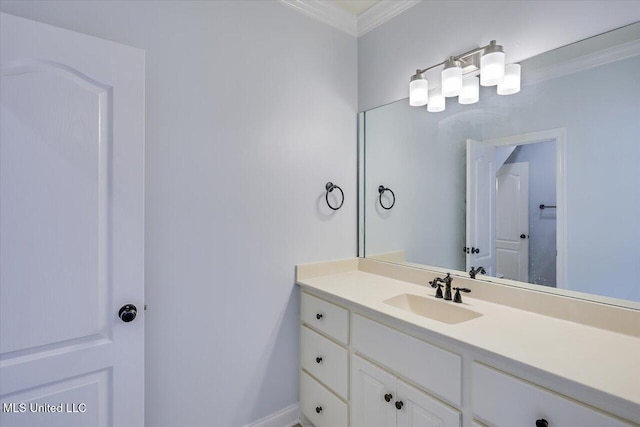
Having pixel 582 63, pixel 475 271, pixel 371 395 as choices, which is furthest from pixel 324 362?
pixel 582 63

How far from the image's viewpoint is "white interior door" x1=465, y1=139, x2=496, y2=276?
1622mm

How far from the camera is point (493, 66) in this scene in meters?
1.49

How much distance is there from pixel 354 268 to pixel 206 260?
1046 mm

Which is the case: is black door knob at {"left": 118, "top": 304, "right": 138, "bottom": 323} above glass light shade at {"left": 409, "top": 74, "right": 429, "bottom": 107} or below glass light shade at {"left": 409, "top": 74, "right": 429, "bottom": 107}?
below

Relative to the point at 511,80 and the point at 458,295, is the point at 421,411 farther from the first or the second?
the point at 511,80

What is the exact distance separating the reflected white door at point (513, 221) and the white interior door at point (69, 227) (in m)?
1.67

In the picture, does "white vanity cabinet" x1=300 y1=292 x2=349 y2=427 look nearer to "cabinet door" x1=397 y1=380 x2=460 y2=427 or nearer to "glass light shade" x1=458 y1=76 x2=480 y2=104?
"cabinet door" x1=397 y1=380 x2=460 y2=427

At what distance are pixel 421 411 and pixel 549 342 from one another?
0.52m

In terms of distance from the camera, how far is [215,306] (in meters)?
1.64

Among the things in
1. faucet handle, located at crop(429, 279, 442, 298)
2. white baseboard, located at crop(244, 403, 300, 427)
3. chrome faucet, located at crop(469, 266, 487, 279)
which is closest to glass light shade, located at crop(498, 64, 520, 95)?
chrome faucet, located at crop(469, 266, 487, 279)

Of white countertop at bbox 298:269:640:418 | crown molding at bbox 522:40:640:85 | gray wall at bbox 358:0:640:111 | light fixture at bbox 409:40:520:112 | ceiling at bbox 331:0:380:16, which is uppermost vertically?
ceiling at bbox 331:0:380:16

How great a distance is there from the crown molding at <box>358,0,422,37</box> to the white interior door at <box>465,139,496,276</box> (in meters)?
0.96

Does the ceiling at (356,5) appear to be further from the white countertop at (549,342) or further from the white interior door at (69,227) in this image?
the white countertop at (549,342)

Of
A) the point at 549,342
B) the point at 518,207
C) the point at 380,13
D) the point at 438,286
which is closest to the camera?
the point at 549,342
